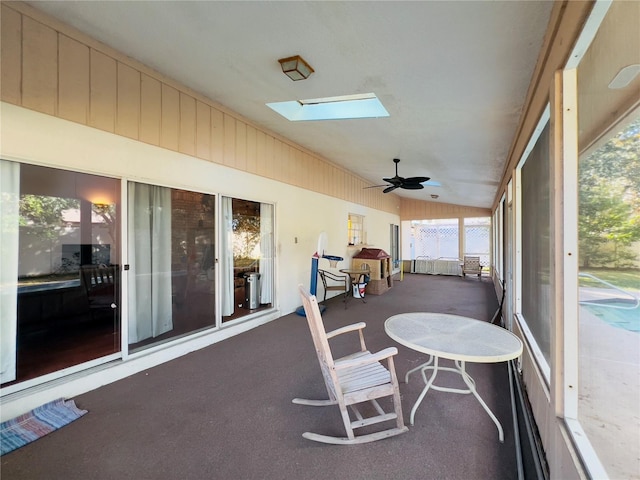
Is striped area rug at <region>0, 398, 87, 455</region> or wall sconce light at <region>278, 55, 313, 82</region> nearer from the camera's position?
striped area rug at <region>0, 398, 87, 455</region>

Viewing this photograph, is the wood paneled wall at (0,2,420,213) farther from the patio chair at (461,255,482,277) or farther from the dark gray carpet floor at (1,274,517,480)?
the patio chair at (461,255,482,277)

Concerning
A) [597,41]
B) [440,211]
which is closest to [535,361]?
[597,41]

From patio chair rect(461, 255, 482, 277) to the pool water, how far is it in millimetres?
9102

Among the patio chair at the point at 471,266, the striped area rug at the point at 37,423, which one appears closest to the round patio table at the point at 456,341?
the striped area rug at the point at 37,423

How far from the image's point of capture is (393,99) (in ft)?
9.57

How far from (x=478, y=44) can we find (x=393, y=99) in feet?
3.29

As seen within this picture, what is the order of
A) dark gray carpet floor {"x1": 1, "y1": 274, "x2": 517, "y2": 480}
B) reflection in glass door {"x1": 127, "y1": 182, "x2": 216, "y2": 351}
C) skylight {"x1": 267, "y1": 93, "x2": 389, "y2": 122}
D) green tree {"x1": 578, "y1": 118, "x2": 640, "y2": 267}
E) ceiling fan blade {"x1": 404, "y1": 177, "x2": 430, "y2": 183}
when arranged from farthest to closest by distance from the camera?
1. ceiling fan blade {"x1": 404, "y1": 177, "x2": 430, "y2": 183}
2. skylight {"x1": 267, "y1": 93, "x2": 389, "y2": 122}
3. reflection in glass door {"x1": 127, "y1": 182, "x2": 216, "y2": 351}
4. dark gray carpet floor {"x1": 1, "y1": 274, "x2": 517, "y2": 480}
5. green tree {"x1": 578, "y1": 118, "x2": 640, "y2": 267}

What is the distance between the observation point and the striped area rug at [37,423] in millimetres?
1820

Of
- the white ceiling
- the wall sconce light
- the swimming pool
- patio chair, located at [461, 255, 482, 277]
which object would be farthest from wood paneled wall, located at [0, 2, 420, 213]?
patio chair, located at [461, 255, 482, 277]

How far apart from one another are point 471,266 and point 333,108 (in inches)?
325

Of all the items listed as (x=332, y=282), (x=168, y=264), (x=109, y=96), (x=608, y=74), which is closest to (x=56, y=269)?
(x=168, y=264)

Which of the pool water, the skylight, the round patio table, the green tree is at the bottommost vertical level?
the round patio table

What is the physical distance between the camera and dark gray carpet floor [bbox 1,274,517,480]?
161 cm

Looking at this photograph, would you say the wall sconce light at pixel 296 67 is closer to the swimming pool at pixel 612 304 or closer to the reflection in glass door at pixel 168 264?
the reflection in glass door at pixel 168 264
